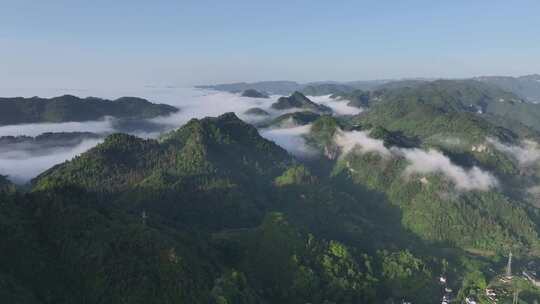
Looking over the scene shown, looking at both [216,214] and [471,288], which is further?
[216,214]

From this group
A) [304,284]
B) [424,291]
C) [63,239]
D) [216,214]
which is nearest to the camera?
[63,239]

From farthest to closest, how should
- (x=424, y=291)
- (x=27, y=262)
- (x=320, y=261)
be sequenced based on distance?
(x=424, y=291)
(x=320, y=261)
(x=27, y=262)

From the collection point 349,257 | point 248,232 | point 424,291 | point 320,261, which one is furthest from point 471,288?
point 248,232

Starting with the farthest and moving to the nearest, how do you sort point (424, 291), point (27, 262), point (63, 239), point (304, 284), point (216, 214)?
point (216, 214), point (424, 291), point (304, 284), point (63, 239), point (27, 262)

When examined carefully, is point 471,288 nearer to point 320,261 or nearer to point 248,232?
point 320,261

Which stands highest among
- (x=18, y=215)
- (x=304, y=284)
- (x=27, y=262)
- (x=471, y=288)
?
(x=18, y=215)

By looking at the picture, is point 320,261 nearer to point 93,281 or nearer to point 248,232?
point 248,232

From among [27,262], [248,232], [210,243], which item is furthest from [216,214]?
[27,262]

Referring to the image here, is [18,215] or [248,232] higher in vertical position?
[18,215]

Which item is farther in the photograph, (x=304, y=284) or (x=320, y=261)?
(x=320, y=261)
